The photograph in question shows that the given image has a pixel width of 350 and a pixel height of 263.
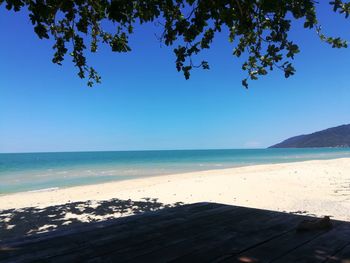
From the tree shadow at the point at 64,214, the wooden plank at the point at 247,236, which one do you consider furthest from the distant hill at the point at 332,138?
the wooden plank at the point at 247,236

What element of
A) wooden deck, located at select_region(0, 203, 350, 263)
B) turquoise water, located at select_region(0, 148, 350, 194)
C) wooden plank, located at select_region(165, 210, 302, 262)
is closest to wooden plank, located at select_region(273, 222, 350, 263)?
wooden deck, located at select_region(0, 203, 350, 263)

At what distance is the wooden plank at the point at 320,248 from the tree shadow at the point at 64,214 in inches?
207

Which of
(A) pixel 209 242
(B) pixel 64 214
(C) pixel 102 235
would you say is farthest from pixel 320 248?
(B) pixel 64 214

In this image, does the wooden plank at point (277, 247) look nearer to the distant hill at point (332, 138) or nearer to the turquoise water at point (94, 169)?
the turquoise water at point (94, 169)

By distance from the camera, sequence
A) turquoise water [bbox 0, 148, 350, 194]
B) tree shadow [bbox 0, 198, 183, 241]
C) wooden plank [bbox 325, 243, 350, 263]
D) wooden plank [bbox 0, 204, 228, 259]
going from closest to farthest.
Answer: wooden plank [bbox 325, 243, 350, 263] < wooden plank [bbox 0, 204, 228, 259] < tree shadow [bbox 0, 198, 183, 241] < turquoise water [bbox 0, 148, 350, 194]

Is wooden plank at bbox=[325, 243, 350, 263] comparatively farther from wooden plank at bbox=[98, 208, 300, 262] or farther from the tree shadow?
the tree shadow

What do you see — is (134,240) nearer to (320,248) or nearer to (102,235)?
(102,235)

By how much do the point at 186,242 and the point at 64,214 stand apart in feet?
22.8

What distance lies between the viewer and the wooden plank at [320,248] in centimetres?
224

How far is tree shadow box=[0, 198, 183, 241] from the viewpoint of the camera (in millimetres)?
7273

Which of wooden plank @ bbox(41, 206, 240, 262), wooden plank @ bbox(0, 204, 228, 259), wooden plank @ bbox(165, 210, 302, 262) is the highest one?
wooden plank @ bbox(0, 204, 228, 259)

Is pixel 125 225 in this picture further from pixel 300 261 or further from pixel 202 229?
pixel 300 261

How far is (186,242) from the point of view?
8.48ft

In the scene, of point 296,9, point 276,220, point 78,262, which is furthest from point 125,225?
point 296,9
